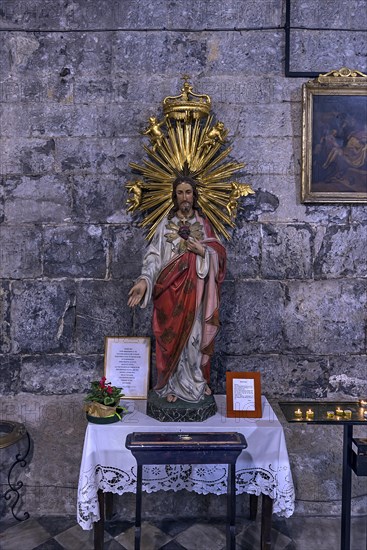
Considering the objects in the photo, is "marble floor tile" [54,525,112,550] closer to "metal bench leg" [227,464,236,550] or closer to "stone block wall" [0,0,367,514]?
"stone block wall" [0,0,367,514]

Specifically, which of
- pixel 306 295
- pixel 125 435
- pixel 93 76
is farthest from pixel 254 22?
pixel 125 435

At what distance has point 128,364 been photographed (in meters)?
3.55

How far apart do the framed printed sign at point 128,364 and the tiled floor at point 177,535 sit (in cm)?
90

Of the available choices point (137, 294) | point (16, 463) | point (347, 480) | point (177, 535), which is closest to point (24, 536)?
point (16, 463)

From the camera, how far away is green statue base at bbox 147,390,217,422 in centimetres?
300

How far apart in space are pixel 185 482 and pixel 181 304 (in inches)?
45.3

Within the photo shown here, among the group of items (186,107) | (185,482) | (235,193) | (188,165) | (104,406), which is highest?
(186,107)

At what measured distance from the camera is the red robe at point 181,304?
302cm

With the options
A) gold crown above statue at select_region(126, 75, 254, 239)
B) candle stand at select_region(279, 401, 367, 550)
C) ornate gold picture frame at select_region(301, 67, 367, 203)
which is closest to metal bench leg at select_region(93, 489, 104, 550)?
candle stand at select_region(279, 401, 367, 550)

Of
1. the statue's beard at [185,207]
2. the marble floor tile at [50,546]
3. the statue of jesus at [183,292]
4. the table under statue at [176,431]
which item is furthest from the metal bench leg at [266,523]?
the statue's beard at [185,207]

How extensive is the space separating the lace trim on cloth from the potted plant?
285 mm

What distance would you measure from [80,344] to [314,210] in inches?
77.7

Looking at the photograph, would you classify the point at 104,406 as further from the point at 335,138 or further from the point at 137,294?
the point at 335,138

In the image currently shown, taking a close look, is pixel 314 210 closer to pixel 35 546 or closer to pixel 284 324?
pixel 284 324
